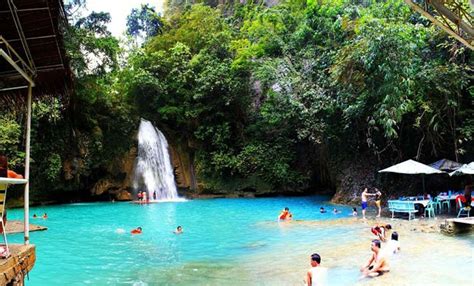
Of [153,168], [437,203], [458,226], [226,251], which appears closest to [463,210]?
[437,203]

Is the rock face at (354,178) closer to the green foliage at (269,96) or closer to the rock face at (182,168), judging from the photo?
the green foliage at (269,96)

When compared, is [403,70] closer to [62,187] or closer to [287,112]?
[287,112]

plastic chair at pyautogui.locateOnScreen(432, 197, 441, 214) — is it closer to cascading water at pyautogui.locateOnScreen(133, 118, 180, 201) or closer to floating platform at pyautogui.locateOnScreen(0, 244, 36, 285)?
floating platform at pyautogui.locateOnScreen(0, 244, 36, 285)

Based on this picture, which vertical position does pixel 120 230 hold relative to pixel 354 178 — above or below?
below

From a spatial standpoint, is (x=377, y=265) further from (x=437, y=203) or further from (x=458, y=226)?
(x=437, y=203)

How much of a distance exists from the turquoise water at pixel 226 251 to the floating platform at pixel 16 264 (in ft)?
12.0

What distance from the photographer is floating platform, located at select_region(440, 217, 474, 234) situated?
38.5 ft

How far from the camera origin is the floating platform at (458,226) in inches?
462

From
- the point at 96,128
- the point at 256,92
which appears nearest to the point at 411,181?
the point at 256,92

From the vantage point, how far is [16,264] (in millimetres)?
4828

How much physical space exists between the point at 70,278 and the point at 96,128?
65.5 feet

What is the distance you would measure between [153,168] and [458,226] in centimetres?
2070

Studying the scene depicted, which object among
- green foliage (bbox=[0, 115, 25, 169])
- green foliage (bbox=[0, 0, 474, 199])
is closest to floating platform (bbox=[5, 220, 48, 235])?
green foliage (bbox=[0, 0, 474, 199])

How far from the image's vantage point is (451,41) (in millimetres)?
18000
